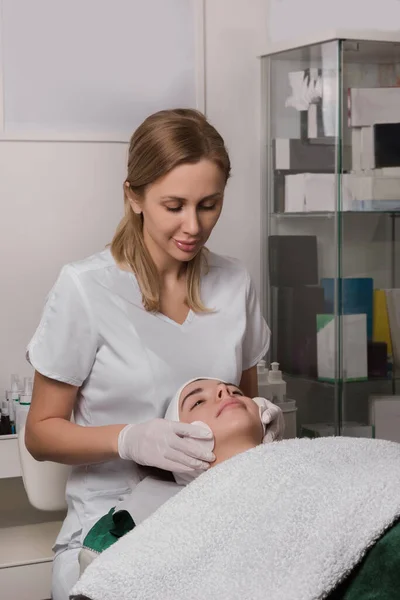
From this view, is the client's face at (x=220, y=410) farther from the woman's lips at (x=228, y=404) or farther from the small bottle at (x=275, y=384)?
the small bottle at (x=275, y=384)

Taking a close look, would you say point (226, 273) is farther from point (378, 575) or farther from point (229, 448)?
point (378, 575)

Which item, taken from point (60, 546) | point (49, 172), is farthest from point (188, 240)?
point (49, 172)

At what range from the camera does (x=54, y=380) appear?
1.66m

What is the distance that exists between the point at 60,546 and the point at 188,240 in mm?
631

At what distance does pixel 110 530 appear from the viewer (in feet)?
4.85

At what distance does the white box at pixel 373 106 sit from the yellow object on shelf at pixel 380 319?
519mm

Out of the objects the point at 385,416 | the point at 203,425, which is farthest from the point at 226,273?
the point at 385,416

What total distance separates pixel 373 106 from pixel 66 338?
1.43 meters

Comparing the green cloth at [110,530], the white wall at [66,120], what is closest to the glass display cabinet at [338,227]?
the white wall at [66,120]

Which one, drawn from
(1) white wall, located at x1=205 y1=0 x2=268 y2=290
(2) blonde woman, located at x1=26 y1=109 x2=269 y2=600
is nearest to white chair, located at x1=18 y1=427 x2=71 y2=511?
(2) blonde woman, located at x1=26 y1=109 x2=269 y2=600

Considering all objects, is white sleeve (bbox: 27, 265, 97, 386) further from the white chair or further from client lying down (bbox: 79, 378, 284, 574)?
the white chair

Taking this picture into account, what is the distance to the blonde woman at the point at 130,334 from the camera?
5.36 ft

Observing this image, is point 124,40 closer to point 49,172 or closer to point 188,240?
point 49,172

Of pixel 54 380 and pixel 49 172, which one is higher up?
pixel 49 172
